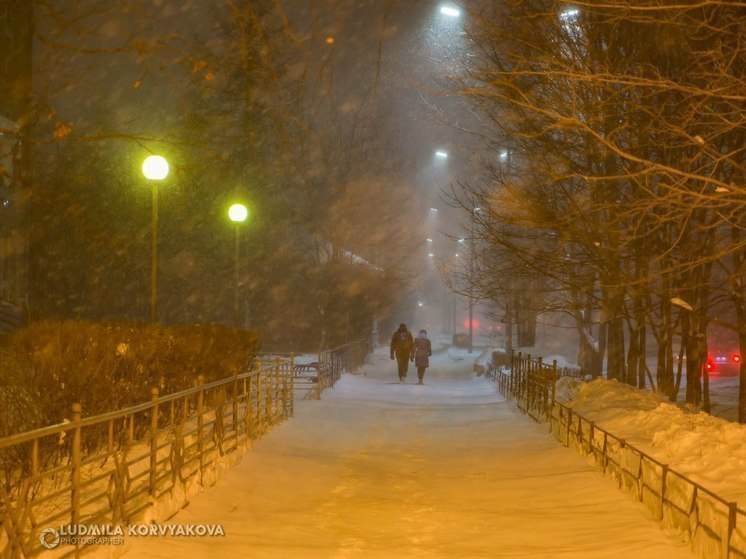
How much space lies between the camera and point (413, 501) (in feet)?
28.2

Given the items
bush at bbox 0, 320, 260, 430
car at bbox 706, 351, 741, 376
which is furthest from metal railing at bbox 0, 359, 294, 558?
car at bbox 706, 351, 741, 376

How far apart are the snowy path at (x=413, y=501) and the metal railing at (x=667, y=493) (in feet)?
0.49

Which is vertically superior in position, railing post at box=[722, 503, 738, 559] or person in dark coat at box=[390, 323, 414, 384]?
person in dark coat at box=[390, 323, 414, 384]

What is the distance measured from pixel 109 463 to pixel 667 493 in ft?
17.7

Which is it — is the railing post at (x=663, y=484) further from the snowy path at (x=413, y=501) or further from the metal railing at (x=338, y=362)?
the metal railing at (x=338, y=362)

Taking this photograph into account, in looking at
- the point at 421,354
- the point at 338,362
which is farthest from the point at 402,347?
the point at 338,362

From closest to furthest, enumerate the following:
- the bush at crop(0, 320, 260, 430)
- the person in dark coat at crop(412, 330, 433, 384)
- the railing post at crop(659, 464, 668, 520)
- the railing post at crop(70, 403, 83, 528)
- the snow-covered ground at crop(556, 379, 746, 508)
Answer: the railing post at crop(70, 403, 83, 528)
the snow-covered ground at crop(556, 379, 746, 508)
the railing post at crop(659, 464, 668, 520)
the bush at crop(0, 320, 260, 430)
the person in dark coat at crop(412, 330, 433, 384)

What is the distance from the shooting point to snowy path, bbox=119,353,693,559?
6492mm

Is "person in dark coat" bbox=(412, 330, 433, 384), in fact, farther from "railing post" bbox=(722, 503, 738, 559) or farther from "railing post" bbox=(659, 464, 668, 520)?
"railing post" bbox=(722, 503, 738, 559)

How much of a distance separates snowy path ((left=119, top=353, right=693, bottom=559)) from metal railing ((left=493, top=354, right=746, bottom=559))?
0.49 feet

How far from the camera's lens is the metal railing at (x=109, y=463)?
15.7 ft

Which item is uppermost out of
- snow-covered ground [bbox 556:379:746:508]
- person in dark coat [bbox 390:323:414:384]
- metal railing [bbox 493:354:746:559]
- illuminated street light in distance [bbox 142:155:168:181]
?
illuminated street light in distance [bbox 142:155:168:181]

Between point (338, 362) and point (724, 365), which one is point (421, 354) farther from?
point (724, 365)

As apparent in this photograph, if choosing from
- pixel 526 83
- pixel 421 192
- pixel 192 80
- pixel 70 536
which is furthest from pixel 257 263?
pixel 70 536
